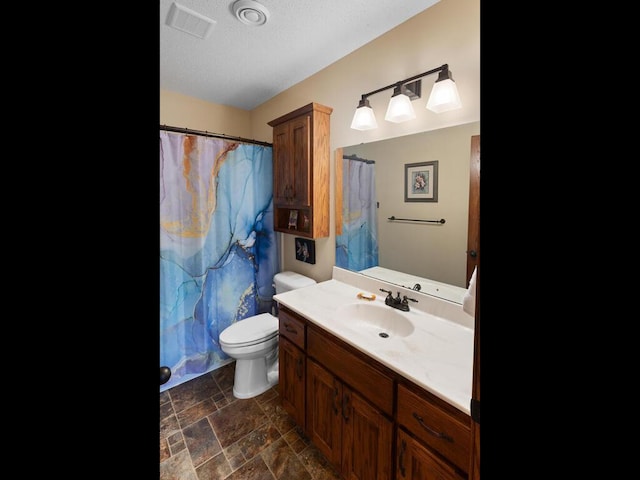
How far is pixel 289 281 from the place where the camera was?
221 centimetres

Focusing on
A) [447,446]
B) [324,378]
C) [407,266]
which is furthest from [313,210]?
[447,446]

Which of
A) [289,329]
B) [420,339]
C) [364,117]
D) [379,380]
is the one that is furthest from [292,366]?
[364,117]

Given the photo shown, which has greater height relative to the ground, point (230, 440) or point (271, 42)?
point (271, 42)

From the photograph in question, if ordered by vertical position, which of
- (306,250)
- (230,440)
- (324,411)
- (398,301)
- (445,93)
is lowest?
(230,440)

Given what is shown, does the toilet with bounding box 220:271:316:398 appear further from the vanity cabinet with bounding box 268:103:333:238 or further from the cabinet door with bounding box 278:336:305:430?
the vanity cabinet with bounding box 268:103:333:238

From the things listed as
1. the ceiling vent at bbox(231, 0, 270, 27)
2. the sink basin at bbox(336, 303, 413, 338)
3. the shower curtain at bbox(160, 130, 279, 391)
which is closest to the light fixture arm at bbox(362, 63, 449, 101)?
the ceiling vent at bbox(231, 0, 270, 27)

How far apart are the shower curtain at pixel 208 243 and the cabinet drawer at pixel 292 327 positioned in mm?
802

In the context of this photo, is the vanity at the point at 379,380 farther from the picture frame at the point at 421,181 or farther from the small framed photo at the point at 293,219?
the small framed photo at the point at 293,219

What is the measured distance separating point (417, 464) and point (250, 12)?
2.14 metres

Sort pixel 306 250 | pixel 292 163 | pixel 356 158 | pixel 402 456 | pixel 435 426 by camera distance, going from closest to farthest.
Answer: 1. pixel 435 426
2. pixel 402 456
3. pixel 356 158
4. pixel 292 163
5. pixel 306 250

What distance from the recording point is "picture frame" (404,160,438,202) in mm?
1413

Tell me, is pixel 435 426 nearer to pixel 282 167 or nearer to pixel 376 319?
pixel 376 319

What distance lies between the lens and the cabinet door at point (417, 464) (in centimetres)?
85

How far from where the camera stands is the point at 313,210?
1952mm
